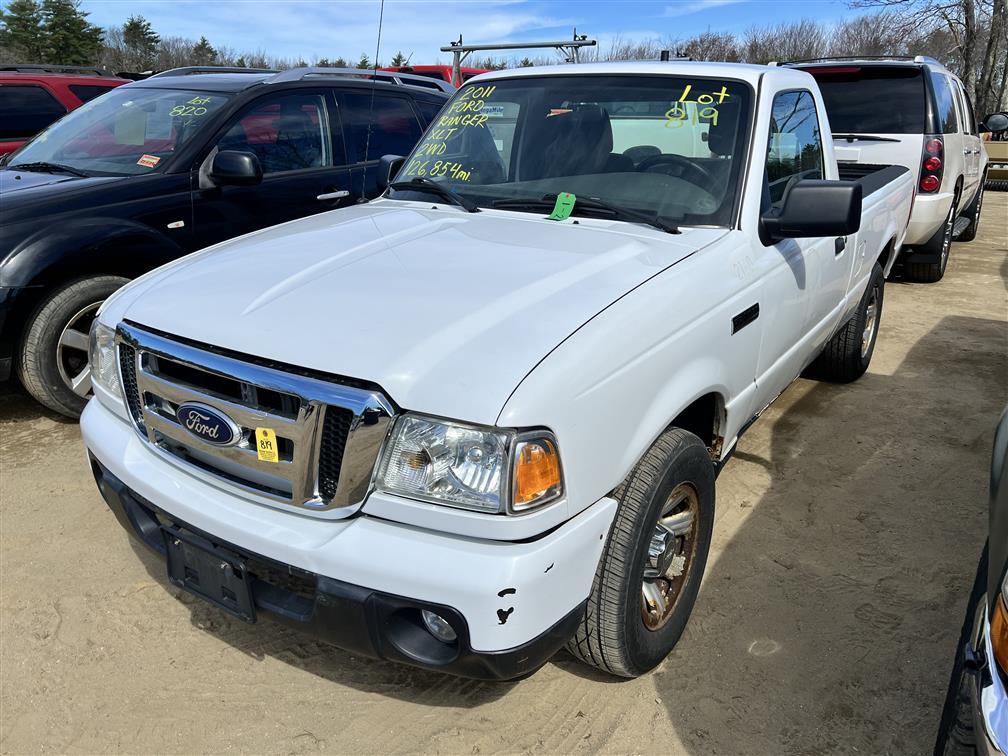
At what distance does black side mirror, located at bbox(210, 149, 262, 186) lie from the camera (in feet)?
15.4

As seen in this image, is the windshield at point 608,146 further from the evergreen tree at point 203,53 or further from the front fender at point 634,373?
the evergreen tree at point 203,53

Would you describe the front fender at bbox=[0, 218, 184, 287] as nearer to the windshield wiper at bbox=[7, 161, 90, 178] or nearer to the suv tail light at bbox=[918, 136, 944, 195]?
the windshield wiper at bbox=[7, 161, 90, 178]

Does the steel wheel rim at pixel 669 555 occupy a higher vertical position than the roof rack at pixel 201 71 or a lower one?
lower

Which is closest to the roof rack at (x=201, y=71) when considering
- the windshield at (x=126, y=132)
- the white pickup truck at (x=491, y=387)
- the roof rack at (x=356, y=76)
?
the roof rack at (x=356, y=76)

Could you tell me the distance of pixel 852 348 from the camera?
486 centimetres

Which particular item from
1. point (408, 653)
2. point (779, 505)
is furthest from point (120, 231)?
point (779, 505)

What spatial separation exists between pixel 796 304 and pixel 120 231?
11.9 ft

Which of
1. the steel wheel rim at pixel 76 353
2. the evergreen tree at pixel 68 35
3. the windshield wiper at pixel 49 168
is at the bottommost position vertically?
the steel wheel rim at pixel 76 353

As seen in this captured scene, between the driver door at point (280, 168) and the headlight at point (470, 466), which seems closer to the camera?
the headlight at point (470, 466)

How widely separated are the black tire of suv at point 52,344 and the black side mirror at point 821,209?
362 cm

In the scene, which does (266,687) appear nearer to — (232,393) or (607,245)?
(232,393)

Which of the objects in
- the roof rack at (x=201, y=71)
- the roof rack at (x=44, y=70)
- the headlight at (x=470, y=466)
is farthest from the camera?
the roof rack at (x=44, y=70)

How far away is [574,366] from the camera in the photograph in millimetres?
1928

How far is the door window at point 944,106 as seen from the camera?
23.5 ft
